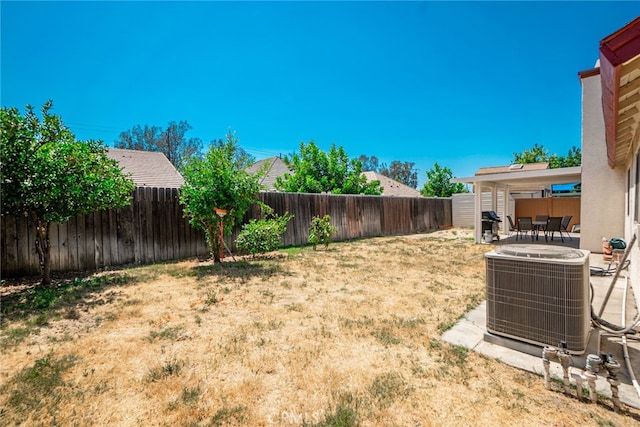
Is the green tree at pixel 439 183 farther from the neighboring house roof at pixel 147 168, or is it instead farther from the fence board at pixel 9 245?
the fence board at pixel 9 245

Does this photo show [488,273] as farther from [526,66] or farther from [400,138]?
[400,138]

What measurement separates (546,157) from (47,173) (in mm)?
34189

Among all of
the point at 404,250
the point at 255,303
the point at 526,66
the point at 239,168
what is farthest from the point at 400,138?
the point at 255,303

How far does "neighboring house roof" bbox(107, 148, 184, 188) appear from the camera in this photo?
494 inches

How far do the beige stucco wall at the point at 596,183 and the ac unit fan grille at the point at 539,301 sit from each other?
6.70m

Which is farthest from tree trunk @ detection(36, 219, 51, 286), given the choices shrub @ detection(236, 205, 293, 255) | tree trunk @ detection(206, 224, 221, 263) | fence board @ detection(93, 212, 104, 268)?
shrub @ detection(236, 205, 293, 255)

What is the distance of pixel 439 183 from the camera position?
24.8 m

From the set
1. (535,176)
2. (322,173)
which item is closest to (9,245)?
(535,176)

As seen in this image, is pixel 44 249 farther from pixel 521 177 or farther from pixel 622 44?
pixel 521 177

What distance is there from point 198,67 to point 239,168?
29.9ft

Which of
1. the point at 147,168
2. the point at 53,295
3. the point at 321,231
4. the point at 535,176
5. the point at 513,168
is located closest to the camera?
the point at 53,295

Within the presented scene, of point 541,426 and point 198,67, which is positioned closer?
point 541,426

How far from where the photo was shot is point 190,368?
2295 mm

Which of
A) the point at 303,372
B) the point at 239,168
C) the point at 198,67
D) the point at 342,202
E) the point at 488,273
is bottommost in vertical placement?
the point at 303,372
